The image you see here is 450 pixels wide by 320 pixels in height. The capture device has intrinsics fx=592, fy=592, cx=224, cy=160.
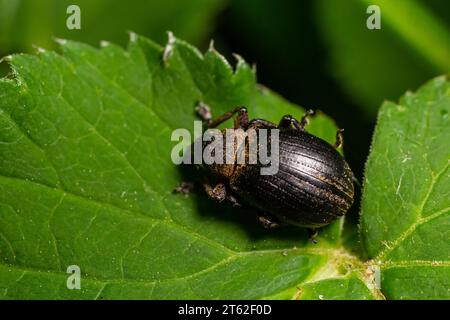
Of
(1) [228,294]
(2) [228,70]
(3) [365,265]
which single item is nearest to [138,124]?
(2) [228,70]

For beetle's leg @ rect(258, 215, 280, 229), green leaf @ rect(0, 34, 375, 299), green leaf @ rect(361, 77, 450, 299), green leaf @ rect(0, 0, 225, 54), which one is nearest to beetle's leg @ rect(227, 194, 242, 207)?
green leaf @ rect(0, 34, 375, 299)

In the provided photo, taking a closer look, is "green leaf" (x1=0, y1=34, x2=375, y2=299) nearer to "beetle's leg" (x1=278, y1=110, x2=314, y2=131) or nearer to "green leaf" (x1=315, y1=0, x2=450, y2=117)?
"beetle's leg" (x1=278, y1=110, x2=314, y2=131)

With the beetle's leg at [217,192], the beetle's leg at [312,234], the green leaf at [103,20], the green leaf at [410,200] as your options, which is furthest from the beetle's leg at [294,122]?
the green leaf at [103,20]

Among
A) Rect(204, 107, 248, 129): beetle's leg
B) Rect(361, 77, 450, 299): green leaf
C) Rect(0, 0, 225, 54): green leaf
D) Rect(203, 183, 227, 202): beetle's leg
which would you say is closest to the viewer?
Rect(361, 77, 450, 299): green leaf

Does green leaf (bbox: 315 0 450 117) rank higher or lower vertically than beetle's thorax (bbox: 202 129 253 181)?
higher

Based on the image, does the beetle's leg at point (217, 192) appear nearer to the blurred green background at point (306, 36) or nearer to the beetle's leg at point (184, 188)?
the beetle's leg at point (184, 188)

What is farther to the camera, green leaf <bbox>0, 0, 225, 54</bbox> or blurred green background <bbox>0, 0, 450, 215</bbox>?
green leaf <bbox>0, 0, 225, 54</bbox>
